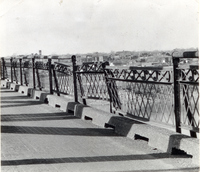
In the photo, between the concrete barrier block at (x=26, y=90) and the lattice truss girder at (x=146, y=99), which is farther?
the concrete barrier block at (x=26, y=90)

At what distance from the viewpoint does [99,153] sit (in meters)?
6.22

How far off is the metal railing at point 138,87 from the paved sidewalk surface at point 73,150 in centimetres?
68

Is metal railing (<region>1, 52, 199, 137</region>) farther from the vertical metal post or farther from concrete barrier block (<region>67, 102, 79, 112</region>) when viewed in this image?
concrete barrier block (<region>67, 102, 79, 112</region>)

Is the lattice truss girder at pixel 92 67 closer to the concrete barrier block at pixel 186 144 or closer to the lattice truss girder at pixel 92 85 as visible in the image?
the lattice truss girder at pixel 92 85

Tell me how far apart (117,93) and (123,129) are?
4.61 feet

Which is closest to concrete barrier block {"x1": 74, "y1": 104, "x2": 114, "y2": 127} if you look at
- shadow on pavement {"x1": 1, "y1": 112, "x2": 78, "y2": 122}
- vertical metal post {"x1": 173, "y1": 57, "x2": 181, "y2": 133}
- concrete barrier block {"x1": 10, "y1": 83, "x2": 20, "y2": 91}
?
shadow on pavement {"x1": 1, "y1": 112, "x2": 78, "y2": 122}

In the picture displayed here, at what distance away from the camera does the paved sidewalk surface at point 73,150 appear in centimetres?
548

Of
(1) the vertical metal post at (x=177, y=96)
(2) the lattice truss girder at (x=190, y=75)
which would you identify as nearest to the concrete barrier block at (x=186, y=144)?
(1) the vertical metal post at (x=177, y=96)

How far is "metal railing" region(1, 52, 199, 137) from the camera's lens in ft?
20.1

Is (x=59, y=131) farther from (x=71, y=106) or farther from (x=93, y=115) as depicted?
(x=71, y=106)

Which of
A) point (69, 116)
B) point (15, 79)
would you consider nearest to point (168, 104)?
point (69, 116)

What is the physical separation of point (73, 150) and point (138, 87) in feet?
7.56

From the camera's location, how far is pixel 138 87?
8.03 m

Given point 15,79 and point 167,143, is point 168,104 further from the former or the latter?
point 15,79
